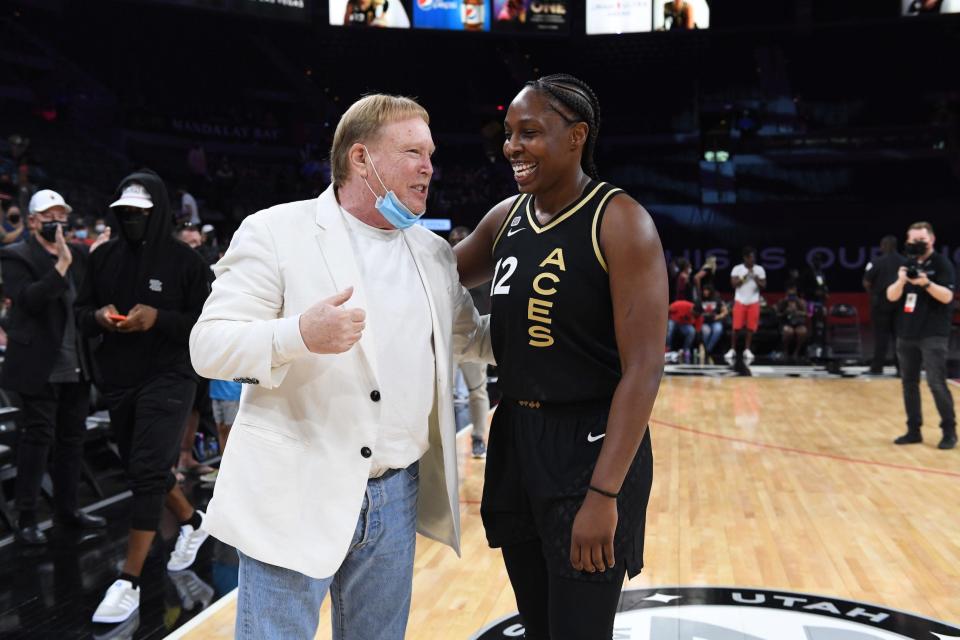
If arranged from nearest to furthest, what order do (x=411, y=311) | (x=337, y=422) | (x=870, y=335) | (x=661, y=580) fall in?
1. (x=337, y=422)
2. (x=411, y=311)
3. (x=661, y=580)
4. (x=870, y=335)

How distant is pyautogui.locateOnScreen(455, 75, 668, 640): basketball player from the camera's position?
1.72 m

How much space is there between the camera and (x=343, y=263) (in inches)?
71.4

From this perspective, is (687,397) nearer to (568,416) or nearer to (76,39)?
(568,416)

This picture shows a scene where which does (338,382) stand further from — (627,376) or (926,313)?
(926,313)

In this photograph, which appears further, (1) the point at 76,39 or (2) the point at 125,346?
(1) the point at 76,39

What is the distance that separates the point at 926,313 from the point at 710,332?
696cm

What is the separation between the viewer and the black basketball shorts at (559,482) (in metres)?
1.81

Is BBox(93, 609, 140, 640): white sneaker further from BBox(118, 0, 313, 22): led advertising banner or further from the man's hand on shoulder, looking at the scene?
BBox(118, 0, 313, 22): led advertising banner

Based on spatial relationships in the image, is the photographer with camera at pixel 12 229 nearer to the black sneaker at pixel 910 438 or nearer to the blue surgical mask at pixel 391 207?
the blue surgical mask at pixel 391 207

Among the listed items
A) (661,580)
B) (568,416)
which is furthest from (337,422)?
(661,580)

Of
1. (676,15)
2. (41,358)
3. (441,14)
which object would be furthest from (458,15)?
(41,358)

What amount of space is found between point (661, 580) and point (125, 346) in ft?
8.16

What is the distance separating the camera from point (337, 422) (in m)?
1.78

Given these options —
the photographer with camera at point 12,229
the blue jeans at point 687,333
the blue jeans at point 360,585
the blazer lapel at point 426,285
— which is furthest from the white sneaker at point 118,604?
the blue jeans at point 687,333
